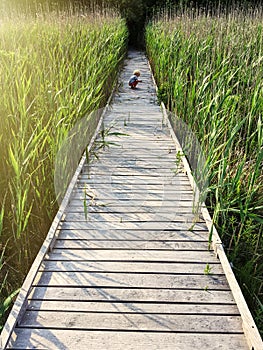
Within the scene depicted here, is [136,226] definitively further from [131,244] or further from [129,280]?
[129,280]

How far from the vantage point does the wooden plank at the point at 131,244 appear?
195 cm

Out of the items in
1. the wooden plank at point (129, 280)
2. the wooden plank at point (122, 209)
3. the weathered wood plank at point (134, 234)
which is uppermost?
the wooden plank at point (129, 280)

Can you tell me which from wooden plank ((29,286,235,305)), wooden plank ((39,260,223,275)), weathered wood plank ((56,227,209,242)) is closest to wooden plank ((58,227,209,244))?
weathered wood plank ((56,227,209,242))

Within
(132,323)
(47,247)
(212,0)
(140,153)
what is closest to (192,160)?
(140,153)

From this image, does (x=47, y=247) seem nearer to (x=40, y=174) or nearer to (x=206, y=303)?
(x=40, y=174)

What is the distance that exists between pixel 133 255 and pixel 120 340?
54 cm

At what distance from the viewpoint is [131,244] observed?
1977 mm

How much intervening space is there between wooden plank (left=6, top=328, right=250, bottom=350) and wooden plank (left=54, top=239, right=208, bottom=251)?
574mm

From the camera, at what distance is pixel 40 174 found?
7.02 ft

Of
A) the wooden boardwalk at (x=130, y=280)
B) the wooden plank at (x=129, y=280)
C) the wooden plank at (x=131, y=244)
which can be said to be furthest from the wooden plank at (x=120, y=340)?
the wooden plank at (x=131, y=244)

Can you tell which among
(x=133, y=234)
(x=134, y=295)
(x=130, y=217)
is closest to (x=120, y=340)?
(x=134, y=295)

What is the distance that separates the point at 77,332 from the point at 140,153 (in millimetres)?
2117

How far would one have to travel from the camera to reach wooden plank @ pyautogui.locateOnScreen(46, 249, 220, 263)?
6.08 ft

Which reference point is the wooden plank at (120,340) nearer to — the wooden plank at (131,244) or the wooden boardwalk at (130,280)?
the wooden boardwalk at (130,280)
